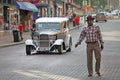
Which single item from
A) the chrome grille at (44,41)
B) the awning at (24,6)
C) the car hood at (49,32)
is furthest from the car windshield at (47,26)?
the awning at (24,6)

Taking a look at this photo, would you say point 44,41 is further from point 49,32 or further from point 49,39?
point 49,32

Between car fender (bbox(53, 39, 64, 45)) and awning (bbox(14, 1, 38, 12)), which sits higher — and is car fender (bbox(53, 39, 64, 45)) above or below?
below

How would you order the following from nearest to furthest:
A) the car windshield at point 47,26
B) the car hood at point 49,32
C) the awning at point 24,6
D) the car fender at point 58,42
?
the car fender at point 58,42 → the car hood at point 49,32 → the car windshield at point 47,26 → the awning at point 24,6

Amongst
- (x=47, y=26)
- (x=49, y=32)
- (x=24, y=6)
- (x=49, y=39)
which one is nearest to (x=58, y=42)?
(x=49, y=39)

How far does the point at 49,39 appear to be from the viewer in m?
24.7

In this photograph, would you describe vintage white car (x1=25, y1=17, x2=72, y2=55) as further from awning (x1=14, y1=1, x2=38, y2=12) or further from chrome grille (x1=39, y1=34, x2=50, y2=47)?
awning (x1=14, y1=1, x2=38, y2=12)

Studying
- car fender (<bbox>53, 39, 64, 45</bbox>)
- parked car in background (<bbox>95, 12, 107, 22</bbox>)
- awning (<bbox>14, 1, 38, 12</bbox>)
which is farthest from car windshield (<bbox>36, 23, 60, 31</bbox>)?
parked car in background (<bbox>95, 12, 107, 22</bbox>)

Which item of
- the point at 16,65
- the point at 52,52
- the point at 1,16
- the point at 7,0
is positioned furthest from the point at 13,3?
the point at 16,65

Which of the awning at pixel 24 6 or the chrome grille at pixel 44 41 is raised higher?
the awning at pixel 24 6

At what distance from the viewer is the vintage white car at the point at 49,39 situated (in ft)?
80.8

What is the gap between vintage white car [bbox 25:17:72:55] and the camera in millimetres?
24625

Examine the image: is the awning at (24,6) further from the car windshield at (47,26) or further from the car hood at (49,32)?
the car hood at (49,32)

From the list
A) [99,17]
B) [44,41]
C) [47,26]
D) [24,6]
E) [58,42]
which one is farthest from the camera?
[99,17]

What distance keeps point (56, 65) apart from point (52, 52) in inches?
266
